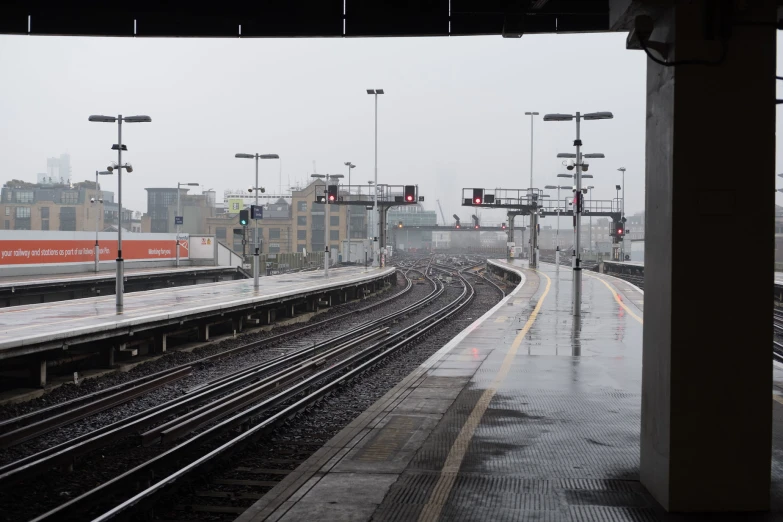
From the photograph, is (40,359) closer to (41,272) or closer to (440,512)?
(440,512)

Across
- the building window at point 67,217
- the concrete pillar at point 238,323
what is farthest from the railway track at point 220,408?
the building window at point 67,217

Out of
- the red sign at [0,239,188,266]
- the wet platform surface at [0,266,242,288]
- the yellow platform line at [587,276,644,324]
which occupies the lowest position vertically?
the yellow platform line at [587,276,644,324]

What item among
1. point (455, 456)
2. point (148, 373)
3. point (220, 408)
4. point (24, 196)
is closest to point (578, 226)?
point (148, 373)

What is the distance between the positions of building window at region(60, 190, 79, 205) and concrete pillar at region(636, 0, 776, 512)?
92494 mm

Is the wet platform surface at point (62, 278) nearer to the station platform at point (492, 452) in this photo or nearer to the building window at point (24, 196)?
the station platform at point (492, 452)

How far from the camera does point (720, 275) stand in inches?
212

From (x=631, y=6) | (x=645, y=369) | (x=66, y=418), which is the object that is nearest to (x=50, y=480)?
(x=66, y=418)

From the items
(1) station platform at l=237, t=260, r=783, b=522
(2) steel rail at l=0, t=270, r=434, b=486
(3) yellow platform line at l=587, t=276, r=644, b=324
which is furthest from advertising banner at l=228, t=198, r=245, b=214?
(1) station platform at l=237, t=260, r=783, b=522

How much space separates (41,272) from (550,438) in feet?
108

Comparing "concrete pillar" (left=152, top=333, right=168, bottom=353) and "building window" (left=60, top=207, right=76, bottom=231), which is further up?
"building window" (left=60, top=207, right=76, bottom=231)

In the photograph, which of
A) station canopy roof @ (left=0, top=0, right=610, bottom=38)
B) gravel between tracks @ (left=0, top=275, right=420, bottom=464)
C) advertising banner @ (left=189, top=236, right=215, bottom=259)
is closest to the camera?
station canopy roof @ (left=0, top=0, right=610, bottom=38)

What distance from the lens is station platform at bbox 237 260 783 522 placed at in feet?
18.6

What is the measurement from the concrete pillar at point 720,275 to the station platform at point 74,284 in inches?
1008

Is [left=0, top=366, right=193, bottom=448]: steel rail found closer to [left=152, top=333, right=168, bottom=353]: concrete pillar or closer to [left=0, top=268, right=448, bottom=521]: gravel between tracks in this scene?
[left=0, top=268, right=448, bottom=521]: gravel between tracks
